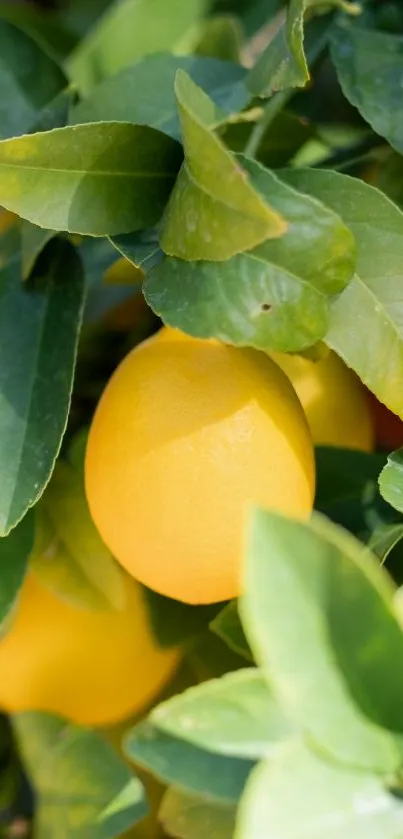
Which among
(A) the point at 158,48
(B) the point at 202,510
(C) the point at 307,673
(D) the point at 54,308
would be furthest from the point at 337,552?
(A) the point at 158,48

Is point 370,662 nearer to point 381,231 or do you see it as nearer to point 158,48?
point 381,231

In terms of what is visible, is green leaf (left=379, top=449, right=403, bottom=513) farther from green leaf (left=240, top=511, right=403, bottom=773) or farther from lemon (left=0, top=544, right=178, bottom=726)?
lemon (left=0, top=544, right=178, bottom=726)

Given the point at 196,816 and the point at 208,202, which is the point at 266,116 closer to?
the point at 208,202

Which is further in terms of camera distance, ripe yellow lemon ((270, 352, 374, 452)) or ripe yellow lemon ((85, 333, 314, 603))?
ripe yellow lemon ((270, 352, 374, 452))

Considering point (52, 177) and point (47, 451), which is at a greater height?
point (52, 177)

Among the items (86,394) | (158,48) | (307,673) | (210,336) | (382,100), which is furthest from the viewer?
(158,48)

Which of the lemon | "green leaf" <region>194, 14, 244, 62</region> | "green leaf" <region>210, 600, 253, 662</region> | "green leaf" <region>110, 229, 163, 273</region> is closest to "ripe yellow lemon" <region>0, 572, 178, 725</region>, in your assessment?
the lemon
